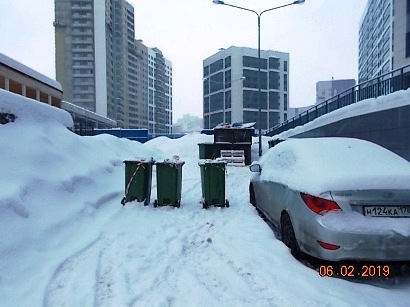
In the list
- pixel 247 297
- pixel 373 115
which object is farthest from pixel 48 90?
pixel 247 297

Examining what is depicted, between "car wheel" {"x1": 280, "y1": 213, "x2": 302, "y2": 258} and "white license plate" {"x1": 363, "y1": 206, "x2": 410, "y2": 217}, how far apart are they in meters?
1.01

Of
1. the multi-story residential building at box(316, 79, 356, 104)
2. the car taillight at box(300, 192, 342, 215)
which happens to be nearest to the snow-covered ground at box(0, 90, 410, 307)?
the car taillight at box(300, 192, 342, 215)

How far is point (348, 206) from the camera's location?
355cm

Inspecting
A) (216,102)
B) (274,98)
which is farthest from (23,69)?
(216,102)

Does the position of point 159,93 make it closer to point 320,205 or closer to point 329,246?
point 320,205

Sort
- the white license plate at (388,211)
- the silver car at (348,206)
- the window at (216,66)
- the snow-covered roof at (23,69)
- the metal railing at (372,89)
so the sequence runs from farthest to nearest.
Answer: the window at (216,66) → the snow-covered roof at (23,69) → the metal railing at (372,89) → the white license plate at (388,211) → the silver car at (348,206)

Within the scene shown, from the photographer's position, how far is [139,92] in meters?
123

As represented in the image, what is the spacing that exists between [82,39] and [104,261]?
103m

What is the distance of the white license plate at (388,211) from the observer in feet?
11.6

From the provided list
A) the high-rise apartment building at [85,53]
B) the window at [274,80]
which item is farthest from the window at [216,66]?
the high-rise apartment building at [85,53]

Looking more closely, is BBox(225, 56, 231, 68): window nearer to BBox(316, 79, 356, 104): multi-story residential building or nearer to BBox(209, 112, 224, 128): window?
BBox(209, 112, 224, 128): window

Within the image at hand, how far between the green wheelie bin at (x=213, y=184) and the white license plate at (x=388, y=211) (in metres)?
4.24

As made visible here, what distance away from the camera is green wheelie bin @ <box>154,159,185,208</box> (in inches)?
295

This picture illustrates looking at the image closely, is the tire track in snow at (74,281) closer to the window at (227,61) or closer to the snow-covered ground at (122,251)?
the snow-covered ground at (122,251)
